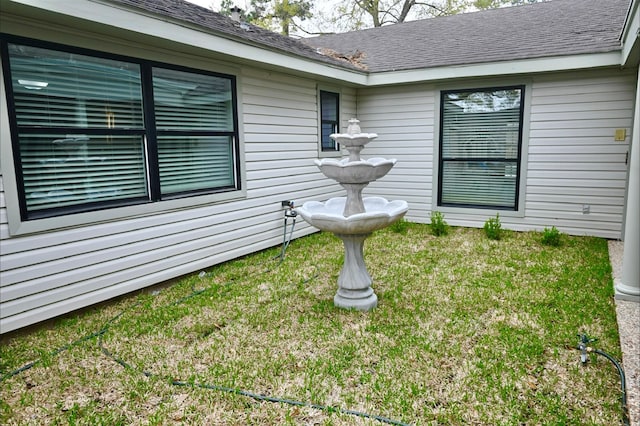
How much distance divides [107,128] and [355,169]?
2290 millimetres

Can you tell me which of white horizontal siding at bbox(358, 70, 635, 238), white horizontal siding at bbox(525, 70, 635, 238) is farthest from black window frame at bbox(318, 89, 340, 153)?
white horizontal siding at bbox(525, 70, 635, 238)

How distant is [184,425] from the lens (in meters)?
2.24

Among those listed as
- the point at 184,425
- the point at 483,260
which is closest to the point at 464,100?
the point at 483,260

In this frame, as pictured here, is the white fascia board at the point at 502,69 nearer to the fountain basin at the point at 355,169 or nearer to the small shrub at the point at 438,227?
the small shrub at the point at 438,227

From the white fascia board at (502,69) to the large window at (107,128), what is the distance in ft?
10.2

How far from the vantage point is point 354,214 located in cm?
361

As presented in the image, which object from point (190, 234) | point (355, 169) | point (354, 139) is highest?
point (354, 139)

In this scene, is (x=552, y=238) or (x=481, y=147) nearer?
(x=552, y=238)

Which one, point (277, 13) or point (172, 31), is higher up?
point (277, 13)

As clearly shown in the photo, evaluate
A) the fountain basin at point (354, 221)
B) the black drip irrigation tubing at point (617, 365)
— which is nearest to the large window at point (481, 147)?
the fountain basin at point (354, 221)

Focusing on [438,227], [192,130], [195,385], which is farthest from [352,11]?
[195,385]

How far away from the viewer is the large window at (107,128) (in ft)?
10.7

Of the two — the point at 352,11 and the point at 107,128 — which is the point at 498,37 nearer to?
the point at 107,128

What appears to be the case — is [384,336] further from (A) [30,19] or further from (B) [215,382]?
(A) [30,19]
